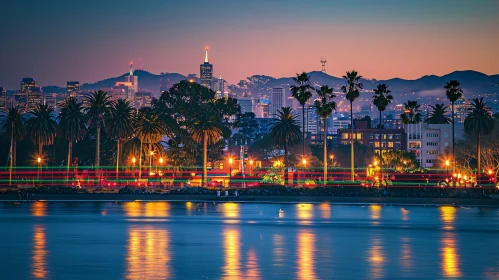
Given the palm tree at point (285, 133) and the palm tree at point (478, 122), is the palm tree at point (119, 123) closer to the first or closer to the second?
the palm tree at point (285, 133)

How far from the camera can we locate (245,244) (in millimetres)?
48594

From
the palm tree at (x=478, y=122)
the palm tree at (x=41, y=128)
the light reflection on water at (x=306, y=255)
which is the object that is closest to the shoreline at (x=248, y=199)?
the palm tree at (x=478, y=122)

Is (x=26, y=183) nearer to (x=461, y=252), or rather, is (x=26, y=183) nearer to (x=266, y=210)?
(x=266, y=210)

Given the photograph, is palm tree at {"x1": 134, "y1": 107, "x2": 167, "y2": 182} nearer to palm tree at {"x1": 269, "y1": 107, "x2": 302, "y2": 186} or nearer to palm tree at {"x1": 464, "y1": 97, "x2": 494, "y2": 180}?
palm tree at {"x1": 269, "y1": 107, "x2": 302, "y2": 186}

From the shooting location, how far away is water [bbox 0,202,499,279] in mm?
37281

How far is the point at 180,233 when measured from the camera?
54.4 m

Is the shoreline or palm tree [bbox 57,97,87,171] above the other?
palm tree [bbox 57,97,87,171]

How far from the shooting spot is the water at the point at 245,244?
37.3 metres

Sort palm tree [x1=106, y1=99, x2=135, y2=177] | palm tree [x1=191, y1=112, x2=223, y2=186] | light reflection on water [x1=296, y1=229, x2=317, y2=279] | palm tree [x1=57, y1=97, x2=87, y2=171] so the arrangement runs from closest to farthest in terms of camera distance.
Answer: light reflection on water [x1=296, y1=229, x2=317, y2=279], palm tree [x1=191, y1=112, x2=223, y2=186], palm tree [x1=57, y1=97, x2=87, y2=171], palm tree [x1=106, y1=99, x2=135, y2=177]

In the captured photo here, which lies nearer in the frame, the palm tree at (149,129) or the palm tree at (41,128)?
the palm tree at (41,128)

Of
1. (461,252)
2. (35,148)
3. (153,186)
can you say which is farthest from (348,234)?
(35,148)

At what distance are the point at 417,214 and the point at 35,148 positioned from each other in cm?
9721

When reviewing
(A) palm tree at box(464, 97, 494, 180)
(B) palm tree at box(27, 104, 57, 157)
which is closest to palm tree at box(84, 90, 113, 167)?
(B) palm tree at box(27, 104, 57, 157)

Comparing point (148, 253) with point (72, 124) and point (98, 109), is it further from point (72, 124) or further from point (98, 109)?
point (98, 109)
